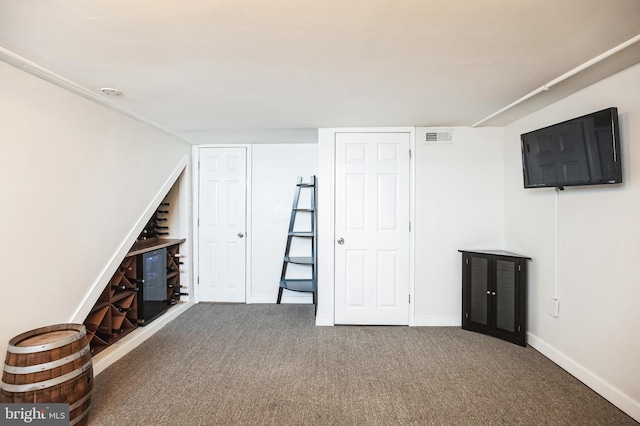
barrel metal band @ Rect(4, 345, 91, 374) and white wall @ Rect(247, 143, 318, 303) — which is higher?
white wall @ Rect(247, 143, 318, 303)

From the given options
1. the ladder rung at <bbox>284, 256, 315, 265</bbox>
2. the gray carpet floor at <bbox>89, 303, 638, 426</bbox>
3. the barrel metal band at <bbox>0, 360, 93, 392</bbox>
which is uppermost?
the ladder rung at <bbox>284, 256, 315, 265</bbox>

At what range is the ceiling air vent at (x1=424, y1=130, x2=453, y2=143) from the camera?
3.41 metres

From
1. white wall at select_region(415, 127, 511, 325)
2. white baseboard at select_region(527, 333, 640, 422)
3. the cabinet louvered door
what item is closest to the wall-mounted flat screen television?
white wall at select_region(415, 127, 511, 325)

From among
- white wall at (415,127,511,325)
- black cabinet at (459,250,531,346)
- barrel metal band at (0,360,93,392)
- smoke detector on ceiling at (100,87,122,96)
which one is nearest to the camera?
barrel metal band at (0,360,93,392)

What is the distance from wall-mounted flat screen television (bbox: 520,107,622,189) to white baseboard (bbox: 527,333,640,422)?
4.52ft

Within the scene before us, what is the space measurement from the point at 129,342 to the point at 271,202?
88.5 inches

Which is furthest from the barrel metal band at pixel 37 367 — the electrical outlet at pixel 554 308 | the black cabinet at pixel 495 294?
the electrical outlet at pixel 554 308

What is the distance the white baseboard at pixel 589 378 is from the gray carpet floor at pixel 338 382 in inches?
1.7

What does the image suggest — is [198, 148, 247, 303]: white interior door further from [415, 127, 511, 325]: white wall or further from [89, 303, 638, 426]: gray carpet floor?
[415, 127, 511, 325]: white wall

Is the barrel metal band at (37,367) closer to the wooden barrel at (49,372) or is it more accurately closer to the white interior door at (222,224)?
the wooden barrel at (49,372)

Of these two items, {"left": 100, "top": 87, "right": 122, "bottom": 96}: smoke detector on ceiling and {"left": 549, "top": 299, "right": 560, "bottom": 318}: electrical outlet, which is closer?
{"left": 100, "top": 87, "right": 122, "bottom": 96}: smoke detector on ceiling

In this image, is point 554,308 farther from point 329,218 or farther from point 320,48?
point 320,48

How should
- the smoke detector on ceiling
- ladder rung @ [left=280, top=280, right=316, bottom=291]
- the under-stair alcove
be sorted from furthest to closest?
ladder rung @ [left=280, top=280, right=316, bottom=291], the under-stair alcove, the smoke detector on ceiling

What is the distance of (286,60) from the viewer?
1.81 meters
